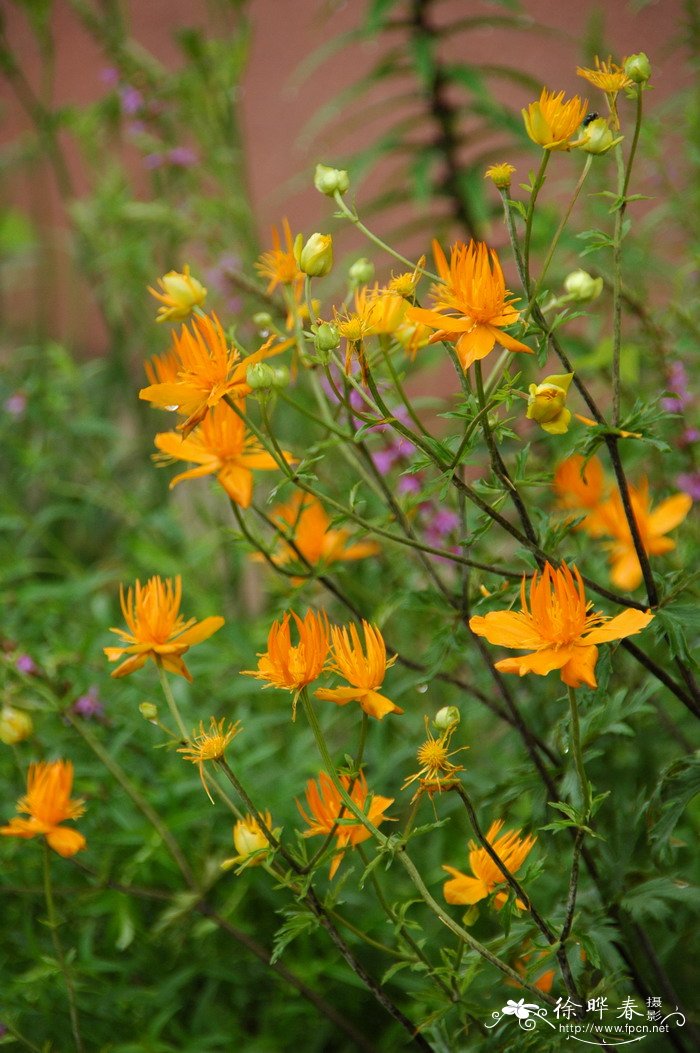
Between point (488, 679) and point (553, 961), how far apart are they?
315 mm

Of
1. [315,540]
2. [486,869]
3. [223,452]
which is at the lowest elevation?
[486,869]

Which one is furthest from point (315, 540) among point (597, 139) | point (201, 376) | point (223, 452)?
point (597, 139)

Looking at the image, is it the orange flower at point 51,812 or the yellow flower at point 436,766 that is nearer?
the yellow flower at point 436,766

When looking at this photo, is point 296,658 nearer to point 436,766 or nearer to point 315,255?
point 436,766

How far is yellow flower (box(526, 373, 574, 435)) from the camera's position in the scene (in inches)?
20.8

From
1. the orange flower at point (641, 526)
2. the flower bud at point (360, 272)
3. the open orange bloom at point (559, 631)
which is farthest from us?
the orange flower at point (641, 526)

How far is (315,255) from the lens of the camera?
0.57m

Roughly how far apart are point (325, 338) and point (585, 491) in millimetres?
367

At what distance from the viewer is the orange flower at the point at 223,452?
67 centimetres

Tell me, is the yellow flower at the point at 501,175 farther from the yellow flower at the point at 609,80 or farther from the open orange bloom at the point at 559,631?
the open orange bloom at the point at 559,631

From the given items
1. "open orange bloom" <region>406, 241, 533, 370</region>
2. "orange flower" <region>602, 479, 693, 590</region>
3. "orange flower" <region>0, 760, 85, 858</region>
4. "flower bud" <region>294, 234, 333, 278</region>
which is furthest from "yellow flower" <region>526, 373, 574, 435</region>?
"orange flower" <region>0, 760, 85, 858</region>

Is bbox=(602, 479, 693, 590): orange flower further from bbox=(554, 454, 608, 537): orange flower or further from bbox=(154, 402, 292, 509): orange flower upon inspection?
bbox=(154, 402, 292, 509): orange flower

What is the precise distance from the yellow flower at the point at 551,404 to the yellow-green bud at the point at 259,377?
13 cm

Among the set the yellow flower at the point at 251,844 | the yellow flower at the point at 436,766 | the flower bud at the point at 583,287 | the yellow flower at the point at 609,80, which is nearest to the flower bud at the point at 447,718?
the yellow flower at the point at 436,766
